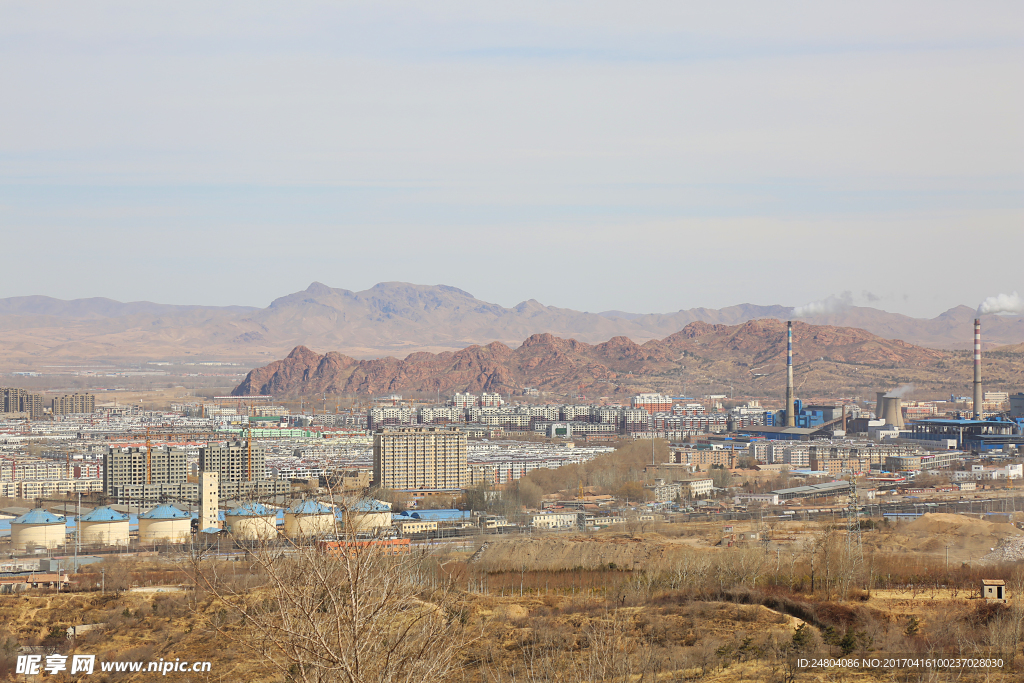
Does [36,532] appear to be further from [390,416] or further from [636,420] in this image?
[390,416]

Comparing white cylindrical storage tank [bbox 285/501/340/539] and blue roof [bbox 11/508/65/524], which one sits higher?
white cylindrical storage tank [bbox 285/501/340/539]

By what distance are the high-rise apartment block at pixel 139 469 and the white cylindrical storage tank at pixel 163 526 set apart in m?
8.38

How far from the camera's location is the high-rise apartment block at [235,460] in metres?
34.5

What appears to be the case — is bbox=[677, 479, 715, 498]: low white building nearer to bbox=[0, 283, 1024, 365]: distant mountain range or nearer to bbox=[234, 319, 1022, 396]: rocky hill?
bbox=[234, 319, 1022, 396]: rocky hill

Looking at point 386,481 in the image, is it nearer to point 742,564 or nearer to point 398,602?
point 742,564

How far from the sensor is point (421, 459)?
120 feet

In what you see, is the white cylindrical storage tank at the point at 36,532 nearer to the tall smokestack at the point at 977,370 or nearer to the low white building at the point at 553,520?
the low white building at the point at 553,520

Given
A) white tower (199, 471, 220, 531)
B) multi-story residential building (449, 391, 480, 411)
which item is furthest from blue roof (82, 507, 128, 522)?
multi-story residential building (449, 391, 480, 411)

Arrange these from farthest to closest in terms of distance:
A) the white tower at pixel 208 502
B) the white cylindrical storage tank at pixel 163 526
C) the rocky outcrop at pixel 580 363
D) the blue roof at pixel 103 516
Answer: the rocky outcrop at pixel 580 363
the white tower at pixel 208 502
the blue roof at pixel 103 516
the white cylindrical storage tank at pixel 163 526

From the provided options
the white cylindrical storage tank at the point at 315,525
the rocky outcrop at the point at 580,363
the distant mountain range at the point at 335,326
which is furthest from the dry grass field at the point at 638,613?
the distant mountain range at the point at 335,326

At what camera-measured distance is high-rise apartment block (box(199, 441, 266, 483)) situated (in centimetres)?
3447

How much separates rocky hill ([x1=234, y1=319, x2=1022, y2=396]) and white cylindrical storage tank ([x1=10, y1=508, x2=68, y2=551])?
2545 inches

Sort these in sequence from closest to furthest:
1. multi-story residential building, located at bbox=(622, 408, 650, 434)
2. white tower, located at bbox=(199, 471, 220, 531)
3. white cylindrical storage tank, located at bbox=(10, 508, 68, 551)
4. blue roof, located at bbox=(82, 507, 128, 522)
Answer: white cylindrical storage tank, located at bbox=(10, 508, 68, 551) → blue roof, located at bbox=(82, 507, 128, 522) → white tower, located at bbox=(199, 471, 220, 531) → multi-story residential building, located at bbox=(622, 408, 650, 434)

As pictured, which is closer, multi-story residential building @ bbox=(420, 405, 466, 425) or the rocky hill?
multi-story residential building @ bbox=(420, 405, 466, 425)
